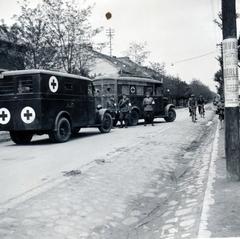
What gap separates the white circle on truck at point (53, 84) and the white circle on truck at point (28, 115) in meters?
0.99

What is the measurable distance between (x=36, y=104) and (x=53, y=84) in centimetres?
103

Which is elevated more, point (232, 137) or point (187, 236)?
point (232, 137)

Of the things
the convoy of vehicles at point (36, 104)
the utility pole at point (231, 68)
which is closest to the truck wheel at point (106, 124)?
the convoy of vehicles at point (36, 104)

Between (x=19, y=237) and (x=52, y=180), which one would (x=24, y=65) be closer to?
(x=52, y=180)

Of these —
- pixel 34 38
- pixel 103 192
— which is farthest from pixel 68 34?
Result: pixel 103 192

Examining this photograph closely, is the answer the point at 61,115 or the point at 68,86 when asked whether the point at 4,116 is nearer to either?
the point at 61,115

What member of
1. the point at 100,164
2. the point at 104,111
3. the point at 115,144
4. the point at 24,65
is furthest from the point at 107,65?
the point at 100,164

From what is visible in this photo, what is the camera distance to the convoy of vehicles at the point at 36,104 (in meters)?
14.4

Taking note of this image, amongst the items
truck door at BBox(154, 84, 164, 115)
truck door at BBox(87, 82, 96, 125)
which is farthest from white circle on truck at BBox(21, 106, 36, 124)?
truck door at BBox(154, 84, 164, 115)

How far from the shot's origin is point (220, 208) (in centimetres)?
578

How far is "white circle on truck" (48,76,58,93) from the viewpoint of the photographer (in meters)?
14.9

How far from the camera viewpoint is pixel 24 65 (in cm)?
3147

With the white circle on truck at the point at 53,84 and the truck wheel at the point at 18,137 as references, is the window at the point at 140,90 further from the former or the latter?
the white circle on truck at the point at 53,84

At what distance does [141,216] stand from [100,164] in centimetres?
362
